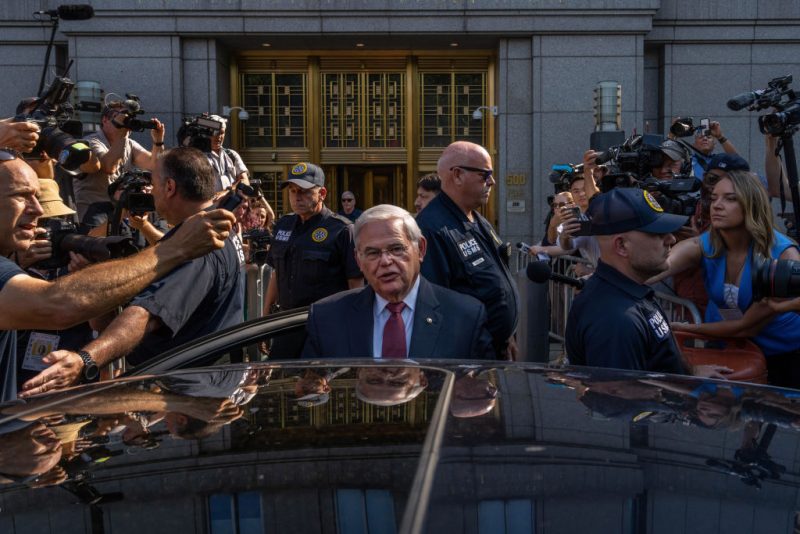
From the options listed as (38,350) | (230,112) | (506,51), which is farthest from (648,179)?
(230,112)

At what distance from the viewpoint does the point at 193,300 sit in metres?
3.71

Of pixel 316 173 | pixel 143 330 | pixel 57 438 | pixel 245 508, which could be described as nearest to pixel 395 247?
pixel 143 330

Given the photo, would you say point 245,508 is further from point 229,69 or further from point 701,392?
point 229,69

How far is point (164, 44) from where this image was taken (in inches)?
663

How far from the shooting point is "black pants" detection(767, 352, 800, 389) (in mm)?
4574

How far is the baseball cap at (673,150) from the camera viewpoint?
5.98 metres

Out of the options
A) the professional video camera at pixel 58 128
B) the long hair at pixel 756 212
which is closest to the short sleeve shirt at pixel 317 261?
the professional video camera at pixel 58 128

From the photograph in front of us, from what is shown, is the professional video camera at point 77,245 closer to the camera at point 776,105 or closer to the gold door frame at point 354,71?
the camera at point 776,105

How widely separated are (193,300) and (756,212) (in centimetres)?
287

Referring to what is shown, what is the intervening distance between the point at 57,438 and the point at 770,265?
3165mm

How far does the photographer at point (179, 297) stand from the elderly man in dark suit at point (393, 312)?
55 centimetres

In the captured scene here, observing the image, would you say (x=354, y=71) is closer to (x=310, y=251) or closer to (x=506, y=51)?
(x=506, y=51)

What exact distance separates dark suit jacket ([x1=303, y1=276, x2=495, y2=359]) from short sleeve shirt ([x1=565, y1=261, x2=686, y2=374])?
1.43ft

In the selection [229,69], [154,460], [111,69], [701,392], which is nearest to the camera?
[154,460]
